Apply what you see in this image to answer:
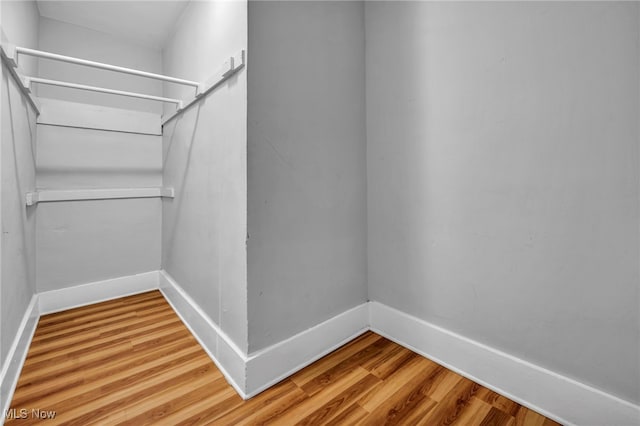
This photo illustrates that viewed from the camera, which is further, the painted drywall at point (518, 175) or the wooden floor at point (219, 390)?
the wooden floor at point (219, 390)

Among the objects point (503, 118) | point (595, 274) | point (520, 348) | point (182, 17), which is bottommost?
point (520, 348)

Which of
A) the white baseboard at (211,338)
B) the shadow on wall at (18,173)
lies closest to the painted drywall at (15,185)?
the shadow on wall at (18,173)

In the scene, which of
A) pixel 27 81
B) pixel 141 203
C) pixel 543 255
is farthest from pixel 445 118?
pixel 141 203

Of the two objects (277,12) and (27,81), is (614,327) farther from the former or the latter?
(27,81)

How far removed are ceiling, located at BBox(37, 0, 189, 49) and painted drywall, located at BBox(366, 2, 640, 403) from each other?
4.98 feet

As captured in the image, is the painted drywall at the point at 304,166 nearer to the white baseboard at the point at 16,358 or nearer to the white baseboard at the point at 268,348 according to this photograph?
the white baseboard at the point at 268,348

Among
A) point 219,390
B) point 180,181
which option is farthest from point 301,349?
point 180,181

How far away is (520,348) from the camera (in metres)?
1.09

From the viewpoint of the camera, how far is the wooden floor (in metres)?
1.02

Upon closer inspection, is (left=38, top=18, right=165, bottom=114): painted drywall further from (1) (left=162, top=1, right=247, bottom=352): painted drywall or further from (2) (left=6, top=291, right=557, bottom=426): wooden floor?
(2) (left=6, top=291, right=557, bottom=426): wooden floor

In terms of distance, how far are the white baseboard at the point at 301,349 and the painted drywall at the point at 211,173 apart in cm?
12

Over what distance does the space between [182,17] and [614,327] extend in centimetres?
282

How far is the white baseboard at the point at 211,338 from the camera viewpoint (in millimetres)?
1181

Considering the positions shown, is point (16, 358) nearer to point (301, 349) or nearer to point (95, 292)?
point (95, 292)
